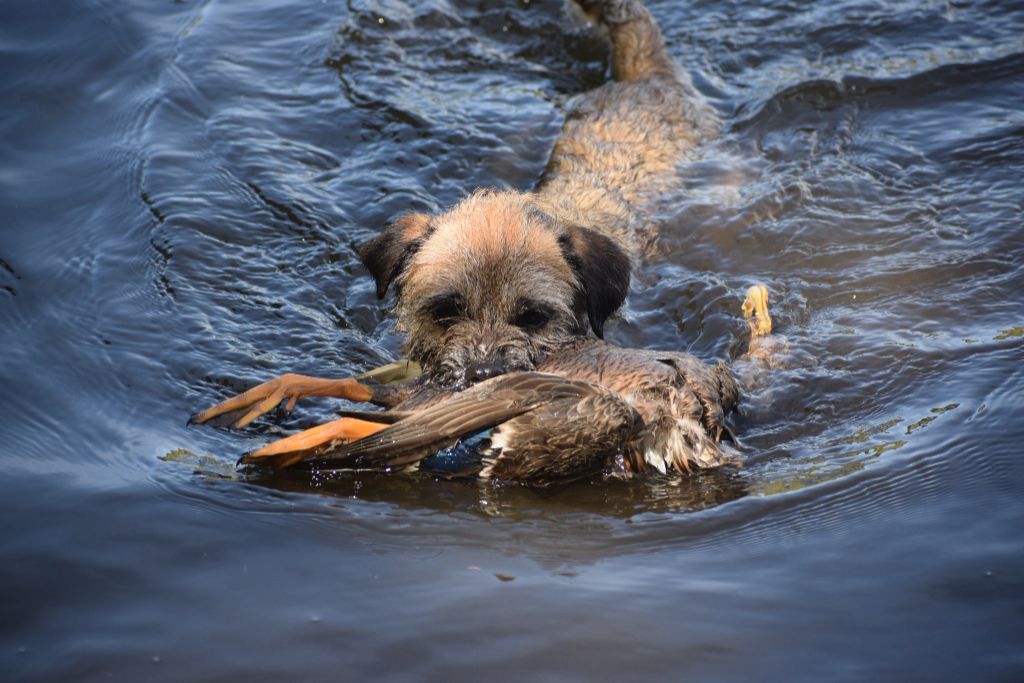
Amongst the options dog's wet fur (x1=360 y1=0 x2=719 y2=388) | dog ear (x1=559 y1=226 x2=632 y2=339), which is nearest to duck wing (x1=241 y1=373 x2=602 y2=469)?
dog's wet fur (x1=360 y1=0 x2=719 y2=388)

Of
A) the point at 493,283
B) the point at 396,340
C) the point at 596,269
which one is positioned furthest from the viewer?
the point at 396,340

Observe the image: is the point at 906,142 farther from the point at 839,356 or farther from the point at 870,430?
the point at 870,430

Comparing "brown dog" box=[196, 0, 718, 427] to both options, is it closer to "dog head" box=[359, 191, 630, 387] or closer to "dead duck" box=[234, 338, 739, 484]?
"dog head" box=[359, 191, 630, 387]

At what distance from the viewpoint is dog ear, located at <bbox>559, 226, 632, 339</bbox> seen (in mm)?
4941

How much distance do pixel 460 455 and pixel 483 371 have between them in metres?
0.61

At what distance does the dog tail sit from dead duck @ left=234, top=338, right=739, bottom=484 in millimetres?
3959

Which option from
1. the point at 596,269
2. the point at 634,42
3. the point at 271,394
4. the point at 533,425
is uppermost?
the point at 634,42

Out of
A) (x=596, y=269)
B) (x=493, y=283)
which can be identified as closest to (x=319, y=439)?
(x=493, y=283)

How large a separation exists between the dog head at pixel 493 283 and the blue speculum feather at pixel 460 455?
0.52m

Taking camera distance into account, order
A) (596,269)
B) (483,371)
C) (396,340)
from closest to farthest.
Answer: (483,371)
(596,269)
(396,340)

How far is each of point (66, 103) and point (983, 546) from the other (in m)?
5.94

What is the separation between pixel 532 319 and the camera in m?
4.65

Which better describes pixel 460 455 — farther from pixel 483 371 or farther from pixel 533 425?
pixel 483 371

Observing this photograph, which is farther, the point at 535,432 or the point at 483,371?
the point at 483,371
